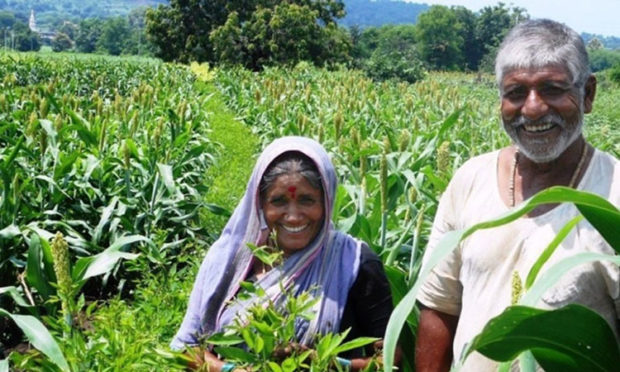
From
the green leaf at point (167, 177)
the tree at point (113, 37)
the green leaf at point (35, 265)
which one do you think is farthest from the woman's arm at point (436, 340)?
the tree at point (113, 37)

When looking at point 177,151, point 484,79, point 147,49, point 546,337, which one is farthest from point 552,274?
point 147,49

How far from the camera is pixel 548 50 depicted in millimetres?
1809

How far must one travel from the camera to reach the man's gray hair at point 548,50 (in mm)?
1804

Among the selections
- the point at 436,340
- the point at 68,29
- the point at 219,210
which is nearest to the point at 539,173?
the point at 436,340

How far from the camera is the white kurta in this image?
175 cm

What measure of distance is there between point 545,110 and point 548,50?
13 centimetres

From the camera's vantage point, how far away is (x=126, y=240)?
3229 mm

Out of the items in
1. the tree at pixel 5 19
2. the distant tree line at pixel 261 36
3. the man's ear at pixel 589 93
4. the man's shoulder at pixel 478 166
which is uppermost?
the tree at pixel 5 19

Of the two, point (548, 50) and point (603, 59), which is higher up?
point (603, 59)

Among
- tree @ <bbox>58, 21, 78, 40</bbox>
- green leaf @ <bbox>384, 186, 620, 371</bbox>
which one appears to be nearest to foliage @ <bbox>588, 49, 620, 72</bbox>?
tree @ <bbox>58, 21, 78, 40</bbox>

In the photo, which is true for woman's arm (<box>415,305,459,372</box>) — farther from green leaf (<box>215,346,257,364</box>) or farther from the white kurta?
green leaf (<box>215,346,257,364</box>)

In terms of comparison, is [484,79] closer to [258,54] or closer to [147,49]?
[258,54]

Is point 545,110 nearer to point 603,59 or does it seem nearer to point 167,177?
point 167,177

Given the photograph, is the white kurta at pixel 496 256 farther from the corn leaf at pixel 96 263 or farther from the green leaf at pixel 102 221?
the green leaf at pixel 102 221
